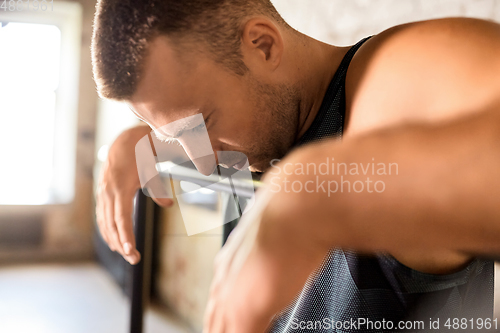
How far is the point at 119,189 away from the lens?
0.55 metres

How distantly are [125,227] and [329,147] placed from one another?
0.42 m

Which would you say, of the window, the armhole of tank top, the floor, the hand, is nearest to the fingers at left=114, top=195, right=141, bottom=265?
the hand

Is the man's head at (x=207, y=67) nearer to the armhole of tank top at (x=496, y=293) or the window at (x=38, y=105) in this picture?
the armhole of tank top at (x=496, y=293)

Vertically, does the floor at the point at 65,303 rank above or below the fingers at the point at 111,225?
below

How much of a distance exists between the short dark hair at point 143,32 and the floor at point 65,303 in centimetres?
146

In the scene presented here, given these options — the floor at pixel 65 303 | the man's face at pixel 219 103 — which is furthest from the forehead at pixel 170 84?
the floor at pixel 65 303

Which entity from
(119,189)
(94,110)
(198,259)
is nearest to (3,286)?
(94,110)

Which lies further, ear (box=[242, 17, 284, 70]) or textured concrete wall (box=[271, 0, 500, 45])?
textured concrete wall (box=[271, 0, 500, 45])

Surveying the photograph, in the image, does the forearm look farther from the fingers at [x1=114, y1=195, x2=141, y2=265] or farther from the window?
the window

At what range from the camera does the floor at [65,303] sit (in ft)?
6.26

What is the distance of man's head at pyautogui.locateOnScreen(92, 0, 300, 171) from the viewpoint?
364 mm

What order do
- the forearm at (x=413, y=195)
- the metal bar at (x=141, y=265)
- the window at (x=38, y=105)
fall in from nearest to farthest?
the forearm at (x=413, y=195)
the metal bar at (x=141, y=265)
the window at (x=38, y=105)

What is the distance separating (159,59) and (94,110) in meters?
3.03

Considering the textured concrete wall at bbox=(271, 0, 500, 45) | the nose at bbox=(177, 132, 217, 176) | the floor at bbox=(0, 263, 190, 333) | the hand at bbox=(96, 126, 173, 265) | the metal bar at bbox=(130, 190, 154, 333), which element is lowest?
the floor at bbox=(0, 263, 190, 333)
